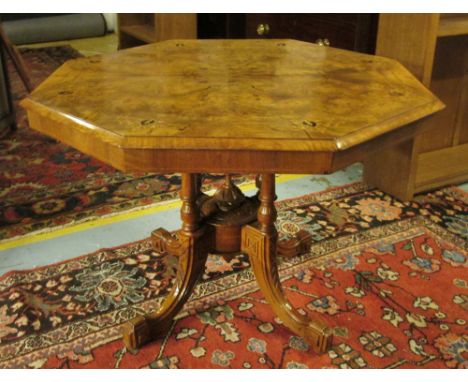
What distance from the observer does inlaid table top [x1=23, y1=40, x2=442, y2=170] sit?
4.21ft

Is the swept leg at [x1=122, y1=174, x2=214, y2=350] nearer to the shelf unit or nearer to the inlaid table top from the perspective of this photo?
the inlaid table top

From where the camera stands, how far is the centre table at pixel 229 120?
1270mm

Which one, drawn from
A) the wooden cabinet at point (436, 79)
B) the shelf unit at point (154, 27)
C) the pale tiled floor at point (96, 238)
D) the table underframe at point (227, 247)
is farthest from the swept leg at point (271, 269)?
the shelf unit at point (154, 27)

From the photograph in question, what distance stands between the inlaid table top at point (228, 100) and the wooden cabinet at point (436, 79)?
1.94 ft

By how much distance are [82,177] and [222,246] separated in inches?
55.7

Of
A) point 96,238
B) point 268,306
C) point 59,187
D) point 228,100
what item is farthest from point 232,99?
point 59,187

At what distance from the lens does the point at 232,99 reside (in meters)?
1.52

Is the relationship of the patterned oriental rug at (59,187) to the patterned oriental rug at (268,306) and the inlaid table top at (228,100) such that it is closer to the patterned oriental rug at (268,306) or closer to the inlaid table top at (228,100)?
the patterned oriental rug at (268,306)

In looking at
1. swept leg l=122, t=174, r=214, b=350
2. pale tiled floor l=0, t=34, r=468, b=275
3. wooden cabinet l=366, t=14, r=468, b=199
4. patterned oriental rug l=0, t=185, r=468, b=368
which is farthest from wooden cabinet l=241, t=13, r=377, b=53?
swept leg l=122, t=174, r=214, b=350

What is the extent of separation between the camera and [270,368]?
5.58ft

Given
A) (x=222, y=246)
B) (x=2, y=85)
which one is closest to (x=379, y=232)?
(x=222, y=246)

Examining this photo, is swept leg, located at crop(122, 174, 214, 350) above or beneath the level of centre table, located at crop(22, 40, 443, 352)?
beneath

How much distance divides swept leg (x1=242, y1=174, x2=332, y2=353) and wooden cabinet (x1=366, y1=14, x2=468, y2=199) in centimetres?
115

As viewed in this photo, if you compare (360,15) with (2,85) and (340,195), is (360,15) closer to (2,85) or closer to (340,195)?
(340,195)
